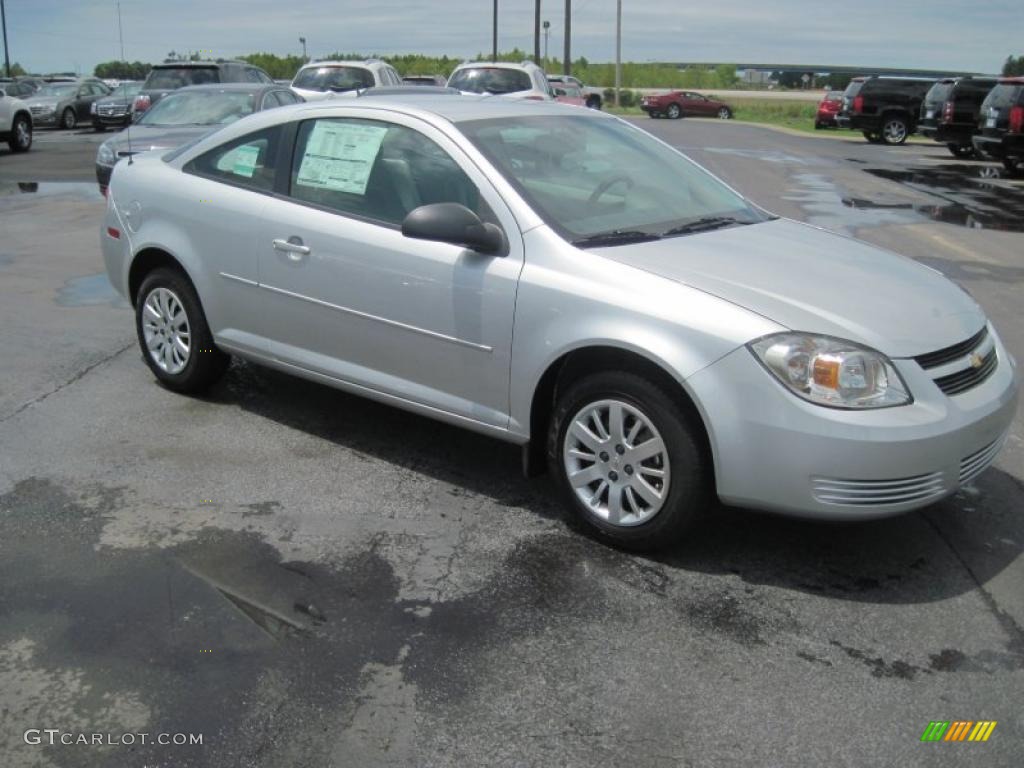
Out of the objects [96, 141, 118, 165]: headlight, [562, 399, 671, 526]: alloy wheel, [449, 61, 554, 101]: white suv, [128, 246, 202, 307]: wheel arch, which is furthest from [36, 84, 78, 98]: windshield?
[562, 399, 671, 526]: alloy wheel

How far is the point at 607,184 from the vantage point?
4.95m

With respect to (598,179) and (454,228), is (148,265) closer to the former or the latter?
(454,228)

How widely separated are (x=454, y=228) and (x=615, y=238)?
66 centimetres

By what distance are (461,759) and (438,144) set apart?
276 centimetres

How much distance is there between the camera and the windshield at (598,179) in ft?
15.2

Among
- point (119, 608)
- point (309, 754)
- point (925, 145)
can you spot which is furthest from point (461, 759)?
point (925, 145)

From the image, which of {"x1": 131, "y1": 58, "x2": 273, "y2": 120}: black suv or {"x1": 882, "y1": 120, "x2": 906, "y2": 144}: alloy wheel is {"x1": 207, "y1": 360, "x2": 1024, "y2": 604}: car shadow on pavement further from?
{"x1": 882, "y1": 120, "x2": 906, "y2": 144}: alloy wheel

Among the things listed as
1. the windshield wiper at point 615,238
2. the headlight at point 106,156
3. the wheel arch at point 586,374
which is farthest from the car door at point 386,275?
the headlight at point 106,156

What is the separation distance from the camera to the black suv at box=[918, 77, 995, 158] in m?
23.8

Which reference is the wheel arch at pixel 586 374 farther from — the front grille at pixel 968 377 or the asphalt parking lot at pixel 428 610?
the front grille at pixel 968 377

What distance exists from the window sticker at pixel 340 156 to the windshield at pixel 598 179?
1.68 ft

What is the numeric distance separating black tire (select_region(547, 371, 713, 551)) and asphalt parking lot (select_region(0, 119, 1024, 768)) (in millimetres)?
112

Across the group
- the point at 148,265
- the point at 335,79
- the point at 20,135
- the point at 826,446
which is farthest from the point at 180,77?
the point at 826,446

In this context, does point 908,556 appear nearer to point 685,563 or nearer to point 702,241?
point 685,563
